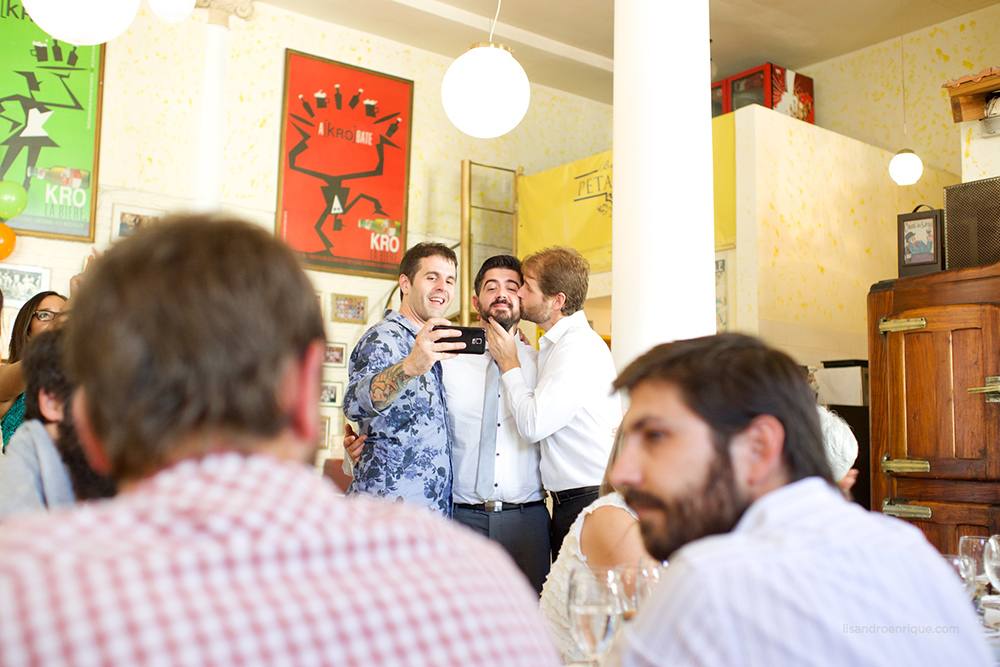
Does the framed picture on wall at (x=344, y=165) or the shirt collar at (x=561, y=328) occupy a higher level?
the framed picture on wall at (x=344, y=165)

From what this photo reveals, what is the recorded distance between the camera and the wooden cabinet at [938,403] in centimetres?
409

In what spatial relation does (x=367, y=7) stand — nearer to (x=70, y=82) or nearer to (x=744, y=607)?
(x=70, y=82)

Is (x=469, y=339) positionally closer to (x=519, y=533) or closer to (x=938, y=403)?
(x=519, y=533)

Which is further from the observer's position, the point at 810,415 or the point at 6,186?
the point at 6,186

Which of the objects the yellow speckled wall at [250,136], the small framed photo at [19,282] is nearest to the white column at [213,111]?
the yellow speckled wall at [250,136]

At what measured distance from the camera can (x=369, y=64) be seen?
7.24 metres

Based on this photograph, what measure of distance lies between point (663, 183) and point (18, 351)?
103 inches

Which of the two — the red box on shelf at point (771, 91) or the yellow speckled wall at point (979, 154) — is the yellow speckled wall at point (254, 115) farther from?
the yellow speckled wall at point (979, 154)

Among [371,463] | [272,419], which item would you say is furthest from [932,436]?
[272,419]

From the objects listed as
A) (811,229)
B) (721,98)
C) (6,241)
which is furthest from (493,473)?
(721,98)

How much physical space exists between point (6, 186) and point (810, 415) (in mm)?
5471

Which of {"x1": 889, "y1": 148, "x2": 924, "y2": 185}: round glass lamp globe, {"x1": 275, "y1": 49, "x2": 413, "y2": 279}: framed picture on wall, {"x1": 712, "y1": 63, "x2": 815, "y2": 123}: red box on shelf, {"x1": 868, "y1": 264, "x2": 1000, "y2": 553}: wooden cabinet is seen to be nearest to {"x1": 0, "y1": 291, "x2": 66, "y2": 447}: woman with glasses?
{"x1": 275, "y1": 49, "x2": 413, "y2": 279}: framed picture on wall

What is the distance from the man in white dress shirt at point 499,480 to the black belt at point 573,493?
0.09 metres

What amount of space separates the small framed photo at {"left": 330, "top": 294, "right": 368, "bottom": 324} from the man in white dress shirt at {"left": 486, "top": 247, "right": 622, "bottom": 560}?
3.83m
